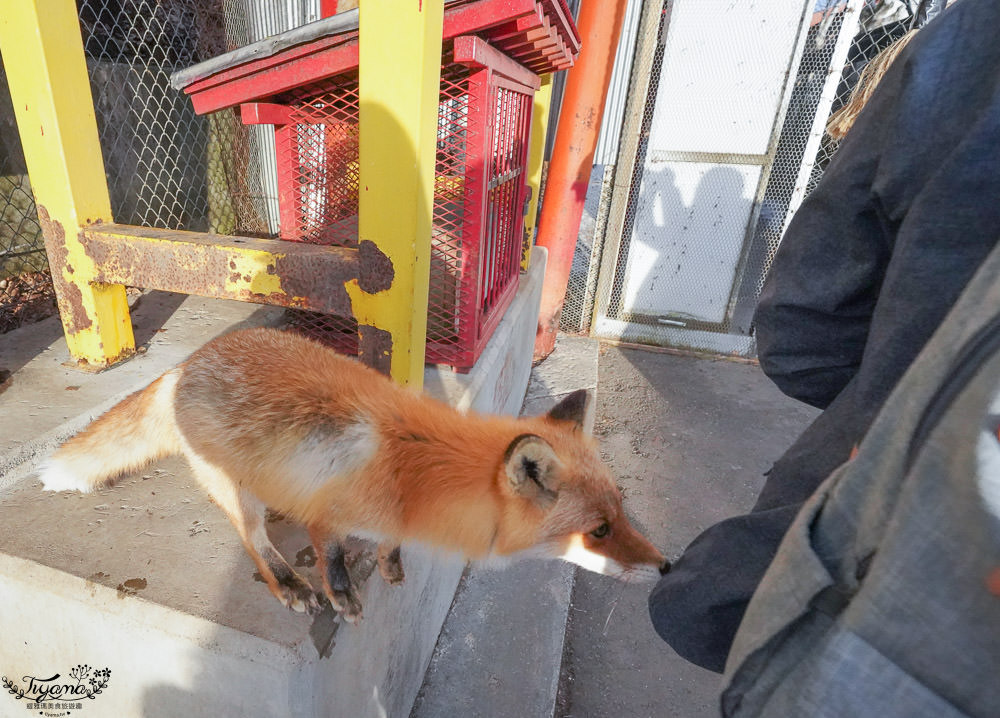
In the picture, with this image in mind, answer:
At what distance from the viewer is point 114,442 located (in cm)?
162

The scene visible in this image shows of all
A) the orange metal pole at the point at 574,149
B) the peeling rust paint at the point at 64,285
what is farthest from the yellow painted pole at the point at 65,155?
the orange metal pole at the point at 574,149

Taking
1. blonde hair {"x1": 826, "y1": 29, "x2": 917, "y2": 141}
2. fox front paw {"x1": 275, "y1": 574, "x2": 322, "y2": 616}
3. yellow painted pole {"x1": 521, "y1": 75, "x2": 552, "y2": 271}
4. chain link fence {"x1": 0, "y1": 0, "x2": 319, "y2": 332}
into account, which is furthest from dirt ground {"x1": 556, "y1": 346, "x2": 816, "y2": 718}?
chain link fence {"x1": 0, "y1": 0, "x2": 319, "y2": 332}

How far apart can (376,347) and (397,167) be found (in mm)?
645

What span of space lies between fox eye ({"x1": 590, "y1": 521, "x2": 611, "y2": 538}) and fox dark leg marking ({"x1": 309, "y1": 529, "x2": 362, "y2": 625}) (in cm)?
69

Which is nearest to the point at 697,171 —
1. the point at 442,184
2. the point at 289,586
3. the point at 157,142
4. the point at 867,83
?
the point at 867,83

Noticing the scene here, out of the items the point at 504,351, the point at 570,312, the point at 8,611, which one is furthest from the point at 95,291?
the point at 570,312

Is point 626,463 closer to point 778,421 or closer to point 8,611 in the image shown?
point 778,421

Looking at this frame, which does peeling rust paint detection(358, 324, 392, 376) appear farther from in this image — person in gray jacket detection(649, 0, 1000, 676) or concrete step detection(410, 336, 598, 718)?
person in gray jacket detection(649, 0, 1000, 676)

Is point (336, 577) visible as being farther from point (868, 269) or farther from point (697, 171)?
point (697, 171)

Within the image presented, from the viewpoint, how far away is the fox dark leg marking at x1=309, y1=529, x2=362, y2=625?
1337mm

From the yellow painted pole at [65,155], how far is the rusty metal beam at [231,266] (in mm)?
97

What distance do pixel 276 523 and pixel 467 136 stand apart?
1.77 metres

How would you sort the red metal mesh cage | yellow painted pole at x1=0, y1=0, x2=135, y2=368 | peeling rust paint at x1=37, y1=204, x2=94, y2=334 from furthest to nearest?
1. the red metal mesh cage
2. peeling rust paint at x1=37, y1=204, x2=94, y2=334
3. yellow painted pole at x1=0, y1=0, x2=135, y2=368

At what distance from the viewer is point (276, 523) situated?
5.50 feet
